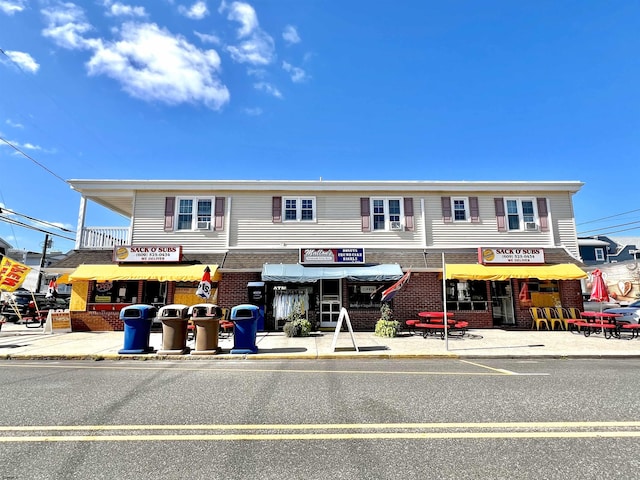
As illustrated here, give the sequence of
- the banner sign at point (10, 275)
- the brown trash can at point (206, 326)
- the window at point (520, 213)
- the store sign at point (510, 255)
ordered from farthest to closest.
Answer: the window at point (520, 213) → the store sign at point (510, 255) → the banner sign at point (10, 275) → the brown trash can at point (206, 326)

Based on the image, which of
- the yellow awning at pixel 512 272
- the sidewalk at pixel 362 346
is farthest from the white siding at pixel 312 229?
the sidewalk at pixel 362 346

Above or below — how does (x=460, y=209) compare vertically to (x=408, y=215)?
above

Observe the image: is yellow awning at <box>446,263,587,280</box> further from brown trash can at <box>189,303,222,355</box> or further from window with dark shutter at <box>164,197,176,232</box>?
window with dark shutter at <box>164,197,176,232</box>

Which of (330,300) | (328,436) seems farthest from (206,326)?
(330,300)

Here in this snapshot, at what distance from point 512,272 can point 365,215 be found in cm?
665

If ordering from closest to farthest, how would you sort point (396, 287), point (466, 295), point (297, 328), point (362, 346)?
1. point (362, 346)
2. point (396, 287)
3. point (297, 328)
4. point (466, 295)

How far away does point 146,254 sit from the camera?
16.0 meters

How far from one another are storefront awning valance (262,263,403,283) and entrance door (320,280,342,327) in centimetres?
126

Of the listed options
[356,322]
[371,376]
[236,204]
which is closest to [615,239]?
[356,322]

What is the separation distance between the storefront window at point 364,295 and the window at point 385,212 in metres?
2.81

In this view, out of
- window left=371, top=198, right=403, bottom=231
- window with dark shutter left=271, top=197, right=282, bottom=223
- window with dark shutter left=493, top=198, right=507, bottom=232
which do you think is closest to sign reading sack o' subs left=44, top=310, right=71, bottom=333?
window with dark shutter left=271, top=197, right=282, bottom=223

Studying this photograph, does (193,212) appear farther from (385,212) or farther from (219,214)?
(385,212)

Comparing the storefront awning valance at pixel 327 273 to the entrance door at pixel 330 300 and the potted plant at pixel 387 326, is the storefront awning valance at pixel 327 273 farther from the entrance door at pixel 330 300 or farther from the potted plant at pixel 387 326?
the potted plant at pixel 387 326

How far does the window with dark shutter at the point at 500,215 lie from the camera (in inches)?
693
